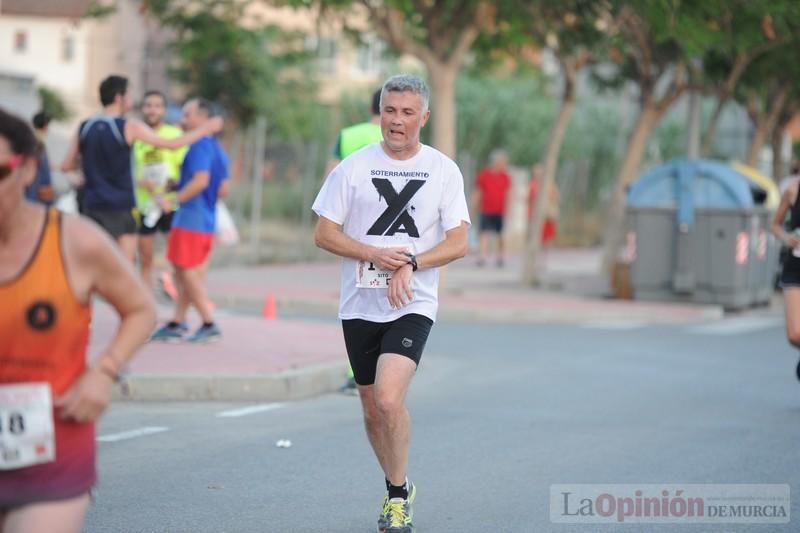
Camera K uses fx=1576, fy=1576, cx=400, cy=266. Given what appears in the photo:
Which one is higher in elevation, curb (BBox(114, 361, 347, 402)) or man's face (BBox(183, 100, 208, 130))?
man's face (BBox(183, 100, 208, 130))

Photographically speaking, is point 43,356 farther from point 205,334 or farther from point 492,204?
point 492,204

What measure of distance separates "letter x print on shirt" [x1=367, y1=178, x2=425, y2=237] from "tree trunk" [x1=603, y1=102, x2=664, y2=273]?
1790 cm

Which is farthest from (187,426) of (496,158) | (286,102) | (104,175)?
(286,102)

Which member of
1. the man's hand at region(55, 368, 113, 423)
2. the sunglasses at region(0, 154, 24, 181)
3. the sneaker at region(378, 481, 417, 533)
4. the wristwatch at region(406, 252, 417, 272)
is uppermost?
the sunglasses at region(0, 154, 24, 181)

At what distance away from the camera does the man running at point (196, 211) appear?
1245cm

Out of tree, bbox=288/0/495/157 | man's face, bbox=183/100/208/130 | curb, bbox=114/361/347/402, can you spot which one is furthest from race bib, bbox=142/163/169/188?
tree, bbox=288/0/495/157

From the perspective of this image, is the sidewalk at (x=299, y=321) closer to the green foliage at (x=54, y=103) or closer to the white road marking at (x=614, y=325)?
the white road marking at (x=614, y=325)

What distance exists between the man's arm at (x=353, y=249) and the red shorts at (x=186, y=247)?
5949 millimetres

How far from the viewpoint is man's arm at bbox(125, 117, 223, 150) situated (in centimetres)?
1089

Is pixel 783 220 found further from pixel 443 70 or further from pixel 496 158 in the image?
pixel 496 158

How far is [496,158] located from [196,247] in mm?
17690

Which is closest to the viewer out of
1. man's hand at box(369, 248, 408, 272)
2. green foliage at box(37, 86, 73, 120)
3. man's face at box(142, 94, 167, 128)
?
man's hand at box(369, 248, 408, 272)

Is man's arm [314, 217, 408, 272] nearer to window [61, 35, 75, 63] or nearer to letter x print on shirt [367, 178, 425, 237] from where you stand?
letter x print on shirt [367, 178, 425, 237]

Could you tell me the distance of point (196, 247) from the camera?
1250 cm
